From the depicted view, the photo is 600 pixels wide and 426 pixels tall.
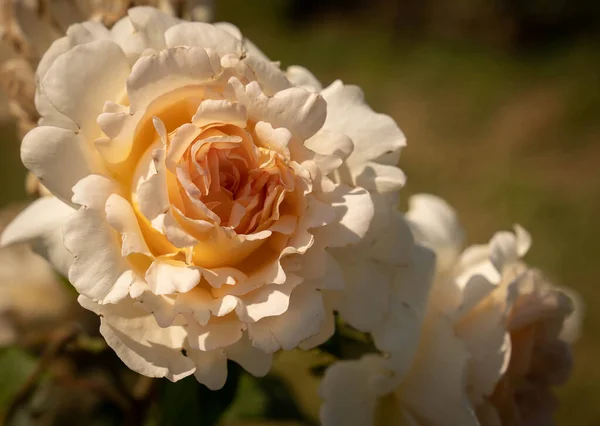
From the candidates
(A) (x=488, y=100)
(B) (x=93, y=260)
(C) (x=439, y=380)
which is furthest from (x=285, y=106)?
(A) (x=488, y=100)

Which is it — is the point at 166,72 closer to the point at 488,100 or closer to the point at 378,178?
the point at 378,178

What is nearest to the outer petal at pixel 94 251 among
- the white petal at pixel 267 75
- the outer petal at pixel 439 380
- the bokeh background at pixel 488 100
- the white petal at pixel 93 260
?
the white petal at pixel 93 260

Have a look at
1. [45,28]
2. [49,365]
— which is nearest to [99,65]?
[45,28]

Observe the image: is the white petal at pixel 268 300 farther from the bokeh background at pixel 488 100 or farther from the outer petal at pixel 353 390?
the bokeh background at pixel 488 100

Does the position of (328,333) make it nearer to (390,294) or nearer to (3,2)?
(390,294)

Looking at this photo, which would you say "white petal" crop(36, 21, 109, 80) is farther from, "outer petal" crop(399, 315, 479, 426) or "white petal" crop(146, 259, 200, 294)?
"outer petal" crop(399, 315, 479, 426)

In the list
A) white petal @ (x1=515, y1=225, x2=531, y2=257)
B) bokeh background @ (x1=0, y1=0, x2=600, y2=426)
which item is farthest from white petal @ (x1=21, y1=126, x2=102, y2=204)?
bokeh background @ (x1=0, y1=0, x2=600, y2=426)
